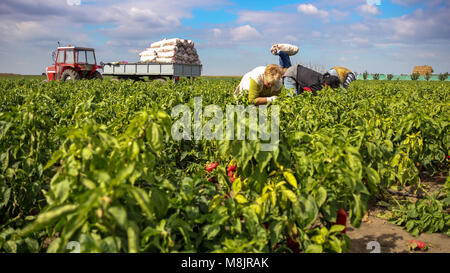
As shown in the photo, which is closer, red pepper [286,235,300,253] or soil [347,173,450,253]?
red pepper [286,235,300,253]

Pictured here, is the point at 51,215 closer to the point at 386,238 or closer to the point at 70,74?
the point at 386,238

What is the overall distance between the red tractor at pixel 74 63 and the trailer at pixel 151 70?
1.45m

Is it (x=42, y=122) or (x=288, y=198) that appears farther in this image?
(x=42, y=122)

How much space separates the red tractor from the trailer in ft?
4.76

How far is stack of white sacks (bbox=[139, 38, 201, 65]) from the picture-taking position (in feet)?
57.7

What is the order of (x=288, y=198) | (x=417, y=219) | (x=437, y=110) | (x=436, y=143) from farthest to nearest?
(x=437, y=110)
(x=436, y=143)
(x=417, y=219)
(x=288, y=198)

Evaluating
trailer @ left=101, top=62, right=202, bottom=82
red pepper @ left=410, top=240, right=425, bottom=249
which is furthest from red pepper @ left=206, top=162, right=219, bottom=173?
trailer @ left=101, top=62, right=202, bottom=82

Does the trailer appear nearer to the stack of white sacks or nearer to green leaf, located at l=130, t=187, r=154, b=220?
the stack of white sacks

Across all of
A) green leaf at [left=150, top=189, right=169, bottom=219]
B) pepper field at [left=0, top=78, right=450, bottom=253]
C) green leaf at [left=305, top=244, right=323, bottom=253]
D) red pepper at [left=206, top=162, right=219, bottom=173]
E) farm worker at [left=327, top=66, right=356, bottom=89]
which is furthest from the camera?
farm worker at [left=327, top=66, right=356, bottom=89]

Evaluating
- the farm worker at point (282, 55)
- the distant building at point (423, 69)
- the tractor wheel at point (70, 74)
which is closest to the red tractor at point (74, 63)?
the tractor wheel at point (70, 74)

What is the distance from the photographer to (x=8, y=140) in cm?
274

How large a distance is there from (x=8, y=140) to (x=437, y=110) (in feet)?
17.2
